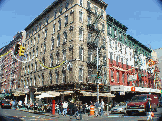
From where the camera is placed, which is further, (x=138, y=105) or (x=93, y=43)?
(x=93, y=43)

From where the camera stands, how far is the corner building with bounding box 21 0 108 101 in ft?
95.0

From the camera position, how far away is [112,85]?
34.2 m

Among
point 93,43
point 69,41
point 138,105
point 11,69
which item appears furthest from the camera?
point 11,69

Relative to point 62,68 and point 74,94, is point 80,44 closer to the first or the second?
point 62,68

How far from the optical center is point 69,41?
98.3ft

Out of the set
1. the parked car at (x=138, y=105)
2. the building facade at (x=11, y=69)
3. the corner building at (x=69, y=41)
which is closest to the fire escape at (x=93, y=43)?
the corner building at (x=69, y=41)

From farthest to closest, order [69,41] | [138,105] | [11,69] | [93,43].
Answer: [11,69], [93,43], [69,41], [138,105]

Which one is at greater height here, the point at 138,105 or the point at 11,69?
the point at 11,69

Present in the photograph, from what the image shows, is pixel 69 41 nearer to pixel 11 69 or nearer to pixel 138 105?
pixel 138 105

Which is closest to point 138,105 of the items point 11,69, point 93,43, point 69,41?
point 93,43

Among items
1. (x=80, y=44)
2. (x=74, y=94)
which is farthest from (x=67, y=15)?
(x=74, y=94)

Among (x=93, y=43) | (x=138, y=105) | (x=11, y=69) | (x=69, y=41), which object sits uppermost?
(x=69, y=41)

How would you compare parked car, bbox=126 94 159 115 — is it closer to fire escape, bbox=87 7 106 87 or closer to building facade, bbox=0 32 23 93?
fire escape, bbox=87 7 106 87

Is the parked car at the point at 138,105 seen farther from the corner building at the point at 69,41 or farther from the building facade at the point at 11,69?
the building facade at the point at 11,69
